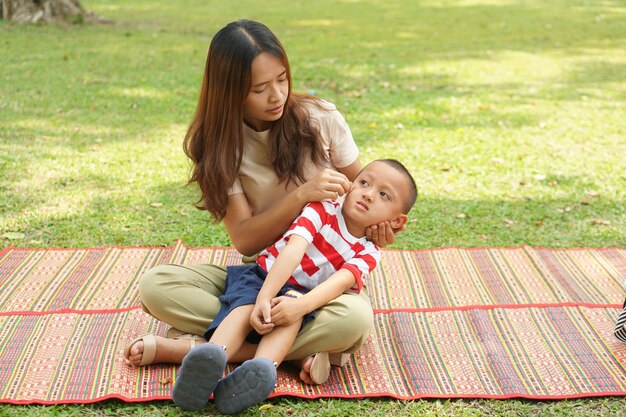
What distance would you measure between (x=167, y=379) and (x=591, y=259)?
252 cm

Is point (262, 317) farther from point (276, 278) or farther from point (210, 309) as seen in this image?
point (210, 309)

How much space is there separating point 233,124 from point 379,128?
3779mm

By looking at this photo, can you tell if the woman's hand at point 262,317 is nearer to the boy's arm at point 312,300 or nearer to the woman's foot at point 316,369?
the boy's arm at point 312,300

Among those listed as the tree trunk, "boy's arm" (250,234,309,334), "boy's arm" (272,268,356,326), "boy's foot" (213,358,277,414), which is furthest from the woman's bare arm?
the tree trunk

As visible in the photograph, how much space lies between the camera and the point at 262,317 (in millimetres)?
2896

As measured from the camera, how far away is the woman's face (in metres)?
2.99

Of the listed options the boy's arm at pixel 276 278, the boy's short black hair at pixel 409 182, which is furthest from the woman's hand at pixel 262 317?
the boy's short black hair at pixel 409 182

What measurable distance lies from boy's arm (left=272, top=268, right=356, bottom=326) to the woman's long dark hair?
547 millimetres

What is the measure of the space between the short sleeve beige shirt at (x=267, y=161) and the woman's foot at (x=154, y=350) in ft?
2.21

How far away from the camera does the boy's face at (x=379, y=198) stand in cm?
306

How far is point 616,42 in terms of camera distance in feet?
36.3

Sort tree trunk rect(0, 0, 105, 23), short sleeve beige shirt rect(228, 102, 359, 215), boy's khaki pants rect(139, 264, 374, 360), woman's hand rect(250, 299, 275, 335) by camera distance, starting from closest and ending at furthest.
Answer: woman's hand rect(250, 299, 275, 335) < boy's khaki pants rect(139, 264, 374, 360) < short sleeve beige shirt rect(228, 102, 359, 215) < tree trunk rect(0, 0, 105, 23)

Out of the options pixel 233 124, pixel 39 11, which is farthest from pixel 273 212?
pixel 39 11

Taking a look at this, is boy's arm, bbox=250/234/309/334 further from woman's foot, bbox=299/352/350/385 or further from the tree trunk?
the tree trunk
